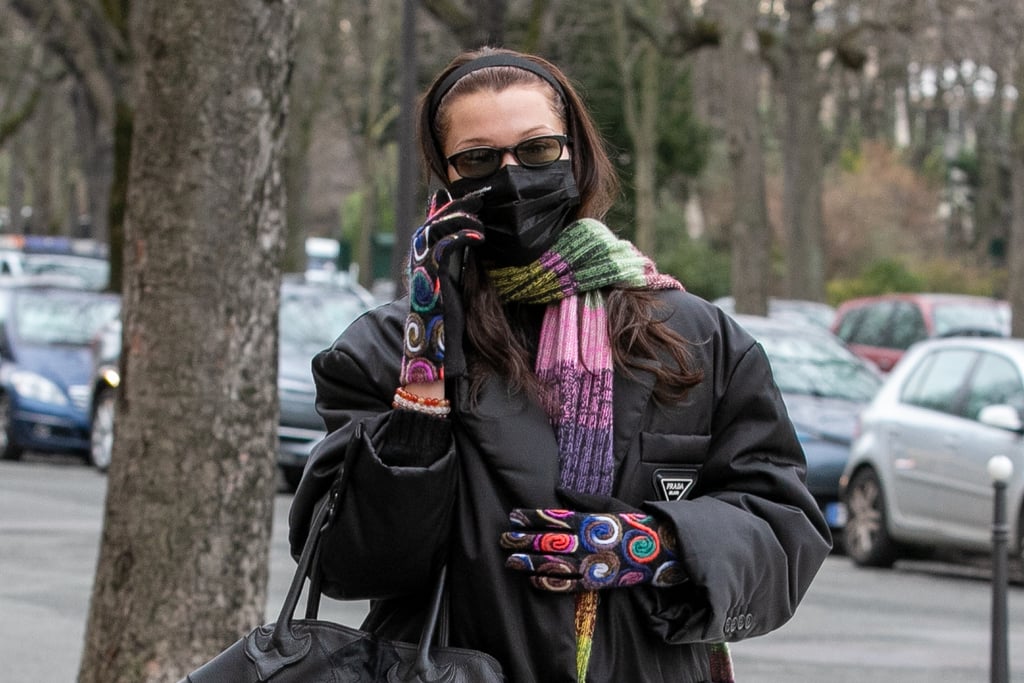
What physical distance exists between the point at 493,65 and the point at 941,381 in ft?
32.8

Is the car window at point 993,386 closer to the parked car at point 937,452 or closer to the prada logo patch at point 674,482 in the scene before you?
the parked car at point 937,452

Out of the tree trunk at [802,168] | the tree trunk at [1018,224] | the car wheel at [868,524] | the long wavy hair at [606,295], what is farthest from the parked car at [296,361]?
the tree trunk at [802,168]

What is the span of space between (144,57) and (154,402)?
1020 mm

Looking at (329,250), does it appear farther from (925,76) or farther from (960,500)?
(960,500)

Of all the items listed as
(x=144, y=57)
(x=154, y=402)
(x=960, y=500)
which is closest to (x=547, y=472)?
(x=154, y=402)

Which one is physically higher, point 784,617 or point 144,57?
point 144,57

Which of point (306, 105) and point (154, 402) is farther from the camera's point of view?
point (306, 105)

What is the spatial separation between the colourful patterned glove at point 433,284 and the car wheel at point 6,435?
1598cm

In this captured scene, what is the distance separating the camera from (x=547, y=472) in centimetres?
267

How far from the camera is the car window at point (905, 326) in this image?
2348 cm

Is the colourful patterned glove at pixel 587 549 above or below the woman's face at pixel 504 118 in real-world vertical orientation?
below

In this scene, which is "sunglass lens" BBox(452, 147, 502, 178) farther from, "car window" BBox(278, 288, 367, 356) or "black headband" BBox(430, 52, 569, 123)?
"car window" BBox(278, 288, 367, 356)

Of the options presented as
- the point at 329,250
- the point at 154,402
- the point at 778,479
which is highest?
the point at 778,479

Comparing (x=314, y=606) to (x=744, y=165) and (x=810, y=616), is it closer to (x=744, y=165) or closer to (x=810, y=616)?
(x=810, y=616)
